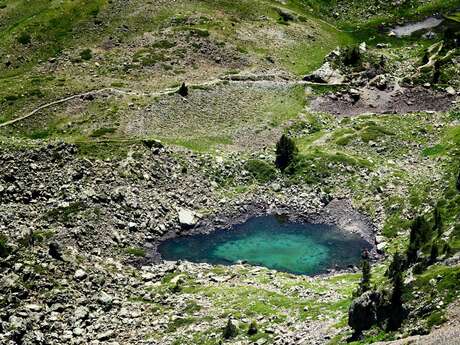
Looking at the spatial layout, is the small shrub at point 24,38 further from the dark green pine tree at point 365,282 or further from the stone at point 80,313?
the dark green pine tree at point 365,282

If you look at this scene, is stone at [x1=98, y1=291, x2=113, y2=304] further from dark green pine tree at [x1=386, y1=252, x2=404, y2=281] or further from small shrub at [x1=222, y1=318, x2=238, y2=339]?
dark green pine tree at [x1=386, y1=252, x2=404, y2=281]

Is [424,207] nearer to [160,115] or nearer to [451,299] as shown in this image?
[451,299]

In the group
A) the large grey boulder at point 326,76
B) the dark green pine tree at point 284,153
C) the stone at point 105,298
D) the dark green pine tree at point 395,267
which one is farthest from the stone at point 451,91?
the stone at point 105,298

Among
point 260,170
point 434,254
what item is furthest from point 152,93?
point 434,254

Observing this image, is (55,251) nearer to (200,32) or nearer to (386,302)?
(386,302)

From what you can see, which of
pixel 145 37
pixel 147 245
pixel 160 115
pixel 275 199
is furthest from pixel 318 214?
pixel 145 37
